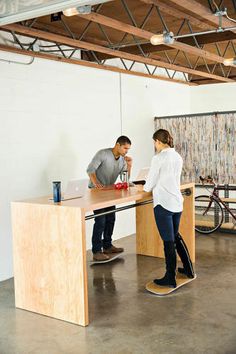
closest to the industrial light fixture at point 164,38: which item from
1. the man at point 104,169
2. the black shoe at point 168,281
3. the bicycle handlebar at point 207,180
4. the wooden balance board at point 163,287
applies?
the man at point 104,169

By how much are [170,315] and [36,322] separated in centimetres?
116

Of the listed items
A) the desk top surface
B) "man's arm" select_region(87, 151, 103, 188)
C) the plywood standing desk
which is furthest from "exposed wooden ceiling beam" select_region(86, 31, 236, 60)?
the plywood standing desk

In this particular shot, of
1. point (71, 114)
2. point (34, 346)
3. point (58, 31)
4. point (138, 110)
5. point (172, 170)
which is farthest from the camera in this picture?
point (138, 110)

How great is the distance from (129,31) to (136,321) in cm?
271

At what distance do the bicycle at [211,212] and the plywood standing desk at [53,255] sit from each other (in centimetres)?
279

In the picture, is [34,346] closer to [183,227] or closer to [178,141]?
[183,227]

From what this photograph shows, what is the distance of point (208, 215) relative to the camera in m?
7.13

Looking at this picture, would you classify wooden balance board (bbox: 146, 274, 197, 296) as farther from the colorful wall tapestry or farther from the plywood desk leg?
the colorful wall tapestry

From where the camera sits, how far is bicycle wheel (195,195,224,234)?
6836 millimetres

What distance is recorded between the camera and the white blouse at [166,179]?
4.21 m

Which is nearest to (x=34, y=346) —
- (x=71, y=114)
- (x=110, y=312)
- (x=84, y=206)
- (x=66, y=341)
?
(x=66, y=341)

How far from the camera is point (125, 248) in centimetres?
617

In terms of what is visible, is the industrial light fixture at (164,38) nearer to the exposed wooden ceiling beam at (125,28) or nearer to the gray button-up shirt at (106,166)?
the exposed wooden ceiling beam at (125,28)

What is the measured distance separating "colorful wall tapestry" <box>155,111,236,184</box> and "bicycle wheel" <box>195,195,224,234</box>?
1.22ft
